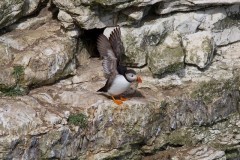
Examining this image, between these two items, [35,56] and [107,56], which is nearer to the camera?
[35,56]

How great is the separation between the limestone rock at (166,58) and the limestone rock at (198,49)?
8.9 inches

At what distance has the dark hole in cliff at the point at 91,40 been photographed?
1545 cm

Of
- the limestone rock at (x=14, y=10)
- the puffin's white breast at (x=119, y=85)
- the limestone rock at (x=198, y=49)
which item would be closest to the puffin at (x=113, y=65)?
the puffin's white breast at (x=119, y=85)

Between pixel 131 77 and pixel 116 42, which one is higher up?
pixel 116 42

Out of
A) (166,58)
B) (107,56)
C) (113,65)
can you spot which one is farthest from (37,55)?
(166,58)

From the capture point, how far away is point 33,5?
592 inches

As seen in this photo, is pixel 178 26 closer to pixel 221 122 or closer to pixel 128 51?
pixel 128 51

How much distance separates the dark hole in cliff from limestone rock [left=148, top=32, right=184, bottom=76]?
1.49 meters

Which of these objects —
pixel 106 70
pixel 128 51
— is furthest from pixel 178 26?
pixel 106 70

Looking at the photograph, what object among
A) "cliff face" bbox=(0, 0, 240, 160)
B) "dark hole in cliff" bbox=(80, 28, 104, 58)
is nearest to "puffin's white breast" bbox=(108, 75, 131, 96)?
"cliff face" bbox=(0, 0, 240, 160)

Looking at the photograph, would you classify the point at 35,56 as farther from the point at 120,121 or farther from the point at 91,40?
the point at 120,121

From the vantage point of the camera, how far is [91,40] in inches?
618

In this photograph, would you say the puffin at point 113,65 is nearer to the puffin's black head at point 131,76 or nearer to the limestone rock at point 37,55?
the puffin's black head at point 131,76

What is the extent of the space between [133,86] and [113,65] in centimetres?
87
